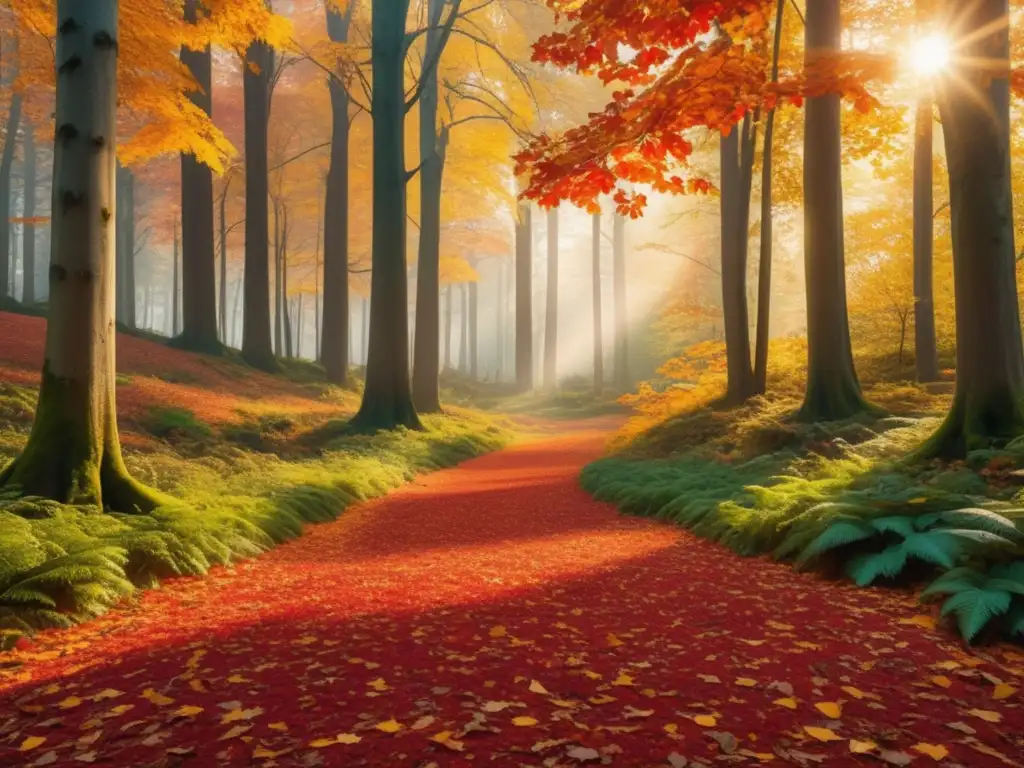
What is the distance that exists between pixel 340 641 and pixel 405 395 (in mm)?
11192

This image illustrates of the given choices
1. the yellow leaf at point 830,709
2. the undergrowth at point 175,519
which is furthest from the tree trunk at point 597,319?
the yellow leaf at point 830,709

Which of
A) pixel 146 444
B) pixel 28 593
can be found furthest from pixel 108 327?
pixel 146 444

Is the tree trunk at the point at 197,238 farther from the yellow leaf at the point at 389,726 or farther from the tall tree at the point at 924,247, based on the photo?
the yellow leaf at the point at 389,726

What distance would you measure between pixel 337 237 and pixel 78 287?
15091 mm

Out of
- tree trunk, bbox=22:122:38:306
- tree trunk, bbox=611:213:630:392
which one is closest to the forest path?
tree trunk, bbox=22:122:38:306

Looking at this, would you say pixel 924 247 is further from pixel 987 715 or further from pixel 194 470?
pixel 194 470

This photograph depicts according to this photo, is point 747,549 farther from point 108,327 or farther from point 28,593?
point 108,327

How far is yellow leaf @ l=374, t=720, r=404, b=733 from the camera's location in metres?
2.77

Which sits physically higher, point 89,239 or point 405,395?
point 89,239

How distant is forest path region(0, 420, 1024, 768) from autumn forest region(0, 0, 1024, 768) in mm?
24

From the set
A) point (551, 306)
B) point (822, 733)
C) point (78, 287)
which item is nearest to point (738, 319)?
point (78, 287)

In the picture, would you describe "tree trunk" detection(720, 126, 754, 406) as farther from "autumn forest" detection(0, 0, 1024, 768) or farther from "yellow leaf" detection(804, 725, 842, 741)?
"yellow leaf" detection(804, 725, 842, 741)

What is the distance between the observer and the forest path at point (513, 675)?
8.71ft

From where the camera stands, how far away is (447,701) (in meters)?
3.05
